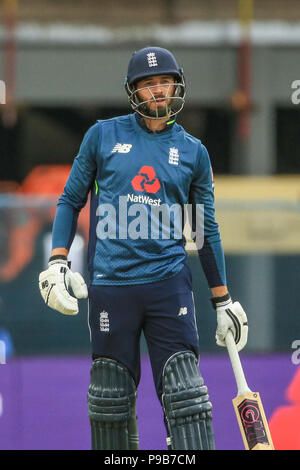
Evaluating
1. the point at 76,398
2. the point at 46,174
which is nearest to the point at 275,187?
the point at 46,174

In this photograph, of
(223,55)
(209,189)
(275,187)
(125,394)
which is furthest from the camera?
(223,55)

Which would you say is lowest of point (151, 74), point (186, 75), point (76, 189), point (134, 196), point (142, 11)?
point (134, 196)

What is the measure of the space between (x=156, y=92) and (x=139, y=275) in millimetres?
793

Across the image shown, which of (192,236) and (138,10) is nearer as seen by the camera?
(192,236)

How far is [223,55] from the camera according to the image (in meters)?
12.1

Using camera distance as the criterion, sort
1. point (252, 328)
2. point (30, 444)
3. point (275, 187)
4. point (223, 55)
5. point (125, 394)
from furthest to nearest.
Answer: point (223, 55) → point (275, 187) → point (252, 328) → point (30, 444) → point (125, 394)

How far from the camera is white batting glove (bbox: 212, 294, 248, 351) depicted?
4129mm

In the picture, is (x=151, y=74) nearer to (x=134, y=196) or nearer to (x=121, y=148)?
(x=121, y=148)

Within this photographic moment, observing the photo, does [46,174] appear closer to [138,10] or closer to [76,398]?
[138,10]

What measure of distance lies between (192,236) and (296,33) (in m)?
8.75

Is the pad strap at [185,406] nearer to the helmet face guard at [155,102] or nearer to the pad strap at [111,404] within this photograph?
the pad strap at [111,404]

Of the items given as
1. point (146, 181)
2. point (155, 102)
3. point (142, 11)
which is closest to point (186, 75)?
point (142, 11)

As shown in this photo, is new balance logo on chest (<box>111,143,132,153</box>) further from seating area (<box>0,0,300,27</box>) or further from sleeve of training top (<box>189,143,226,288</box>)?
seating area (<box>0,0,300,27</box>)

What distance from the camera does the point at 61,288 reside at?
3844 mm
